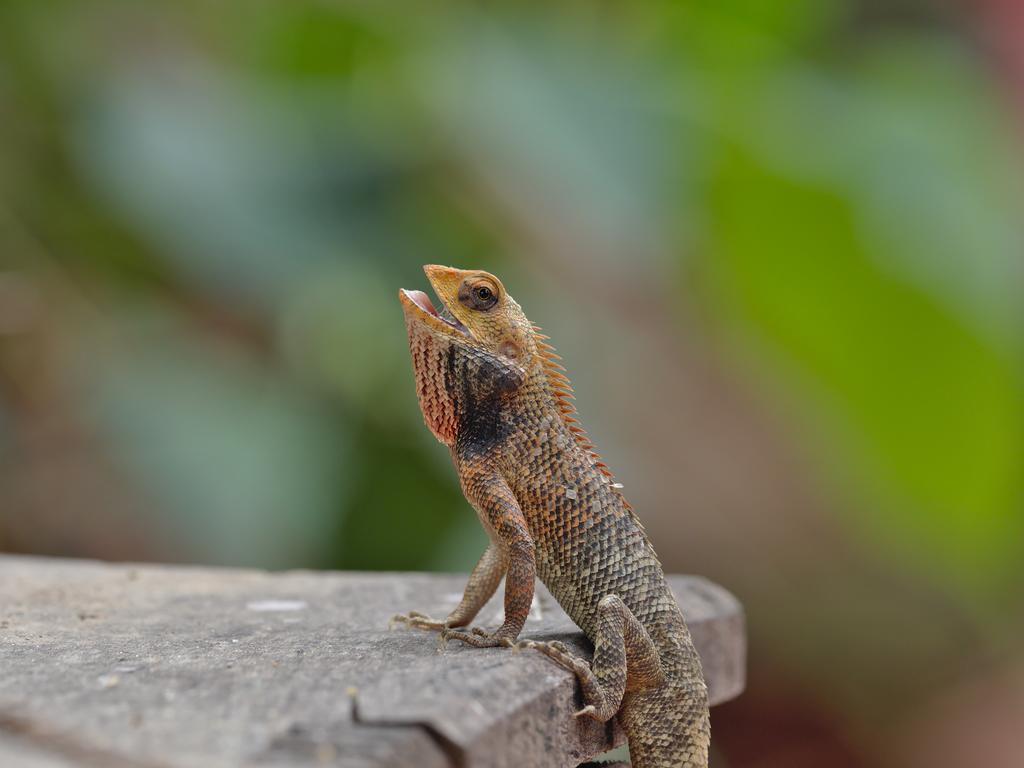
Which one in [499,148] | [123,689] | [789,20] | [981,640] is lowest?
[981,640]

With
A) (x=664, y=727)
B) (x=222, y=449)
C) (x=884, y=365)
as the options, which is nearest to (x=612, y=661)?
(x=664, y=727)

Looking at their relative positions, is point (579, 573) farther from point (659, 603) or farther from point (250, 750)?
point (250, 750)

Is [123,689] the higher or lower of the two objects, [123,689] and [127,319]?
the higher

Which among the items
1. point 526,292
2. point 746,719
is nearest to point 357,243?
point 526,292

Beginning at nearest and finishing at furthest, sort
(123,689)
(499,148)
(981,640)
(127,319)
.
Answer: (123,689), (981,640), (499,148), (127,319)

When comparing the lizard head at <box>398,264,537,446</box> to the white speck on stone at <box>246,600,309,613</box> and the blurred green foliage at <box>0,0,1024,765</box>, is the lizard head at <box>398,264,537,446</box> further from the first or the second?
the blurred green foliage at <box>0,0,1024,765</box>

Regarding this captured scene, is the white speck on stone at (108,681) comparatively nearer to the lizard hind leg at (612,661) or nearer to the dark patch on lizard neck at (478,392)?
the lizard hind leg at (612,661)
